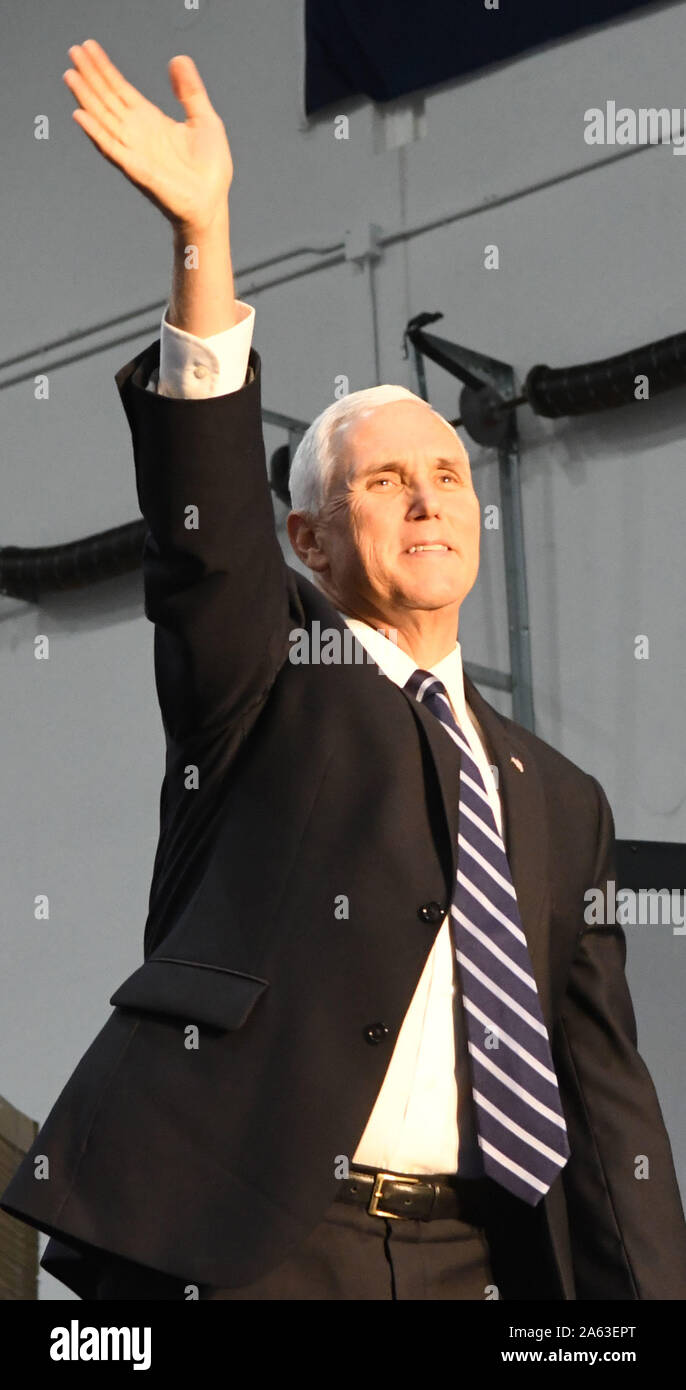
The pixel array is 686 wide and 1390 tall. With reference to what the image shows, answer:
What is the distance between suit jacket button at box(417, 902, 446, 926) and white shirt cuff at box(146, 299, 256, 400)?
0.48 m

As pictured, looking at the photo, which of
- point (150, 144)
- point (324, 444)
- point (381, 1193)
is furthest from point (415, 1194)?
point (150, 144)

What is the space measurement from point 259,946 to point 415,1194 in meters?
0.26

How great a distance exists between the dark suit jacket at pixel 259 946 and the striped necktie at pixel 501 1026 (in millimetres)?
39

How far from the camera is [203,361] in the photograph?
1.45 metres

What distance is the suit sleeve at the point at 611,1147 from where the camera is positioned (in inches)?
64.7

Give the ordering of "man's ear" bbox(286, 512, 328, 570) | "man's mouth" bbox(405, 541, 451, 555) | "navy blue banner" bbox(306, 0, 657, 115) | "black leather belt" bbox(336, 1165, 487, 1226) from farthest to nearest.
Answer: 1. "navy blue banner" bbox(306, 0, 657, 115)
2. "man's ear" bbox(286, 512, 328, 570)
3. "man's mouth" bbox(405, 541, 451, 555)
4. "black leather belt" bbox(336, 1165, 487, 1226)

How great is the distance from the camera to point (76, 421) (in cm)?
648

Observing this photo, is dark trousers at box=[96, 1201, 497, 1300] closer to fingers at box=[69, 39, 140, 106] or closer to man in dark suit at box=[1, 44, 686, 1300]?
man in dark suit at box=[1, 44, 686, 1300]

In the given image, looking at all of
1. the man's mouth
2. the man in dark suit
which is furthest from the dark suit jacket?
the man's mouth

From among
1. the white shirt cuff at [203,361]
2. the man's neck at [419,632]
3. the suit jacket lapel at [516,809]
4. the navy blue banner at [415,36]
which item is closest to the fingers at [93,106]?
the white shirt cuff at [203,361]

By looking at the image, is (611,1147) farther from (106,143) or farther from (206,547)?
(106,143)

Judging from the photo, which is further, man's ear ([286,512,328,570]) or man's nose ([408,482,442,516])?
man's ear ([286,512,328,570])

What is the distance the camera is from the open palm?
1362 mm
